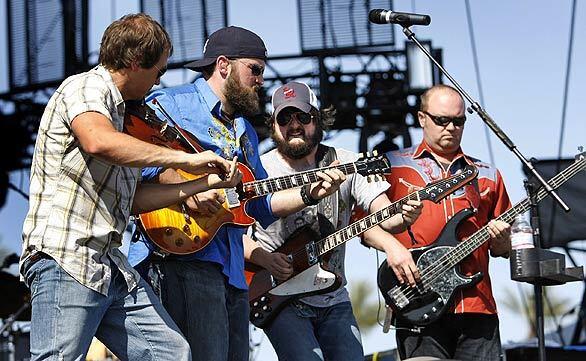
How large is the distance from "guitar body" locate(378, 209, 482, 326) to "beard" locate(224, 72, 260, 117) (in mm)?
1289

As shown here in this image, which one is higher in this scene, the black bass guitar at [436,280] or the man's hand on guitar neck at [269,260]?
the man's hand on guitar neck at [269,260]

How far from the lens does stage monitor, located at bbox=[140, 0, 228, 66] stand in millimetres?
11453

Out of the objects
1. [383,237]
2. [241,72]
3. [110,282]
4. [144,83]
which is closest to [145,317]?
[110,282]

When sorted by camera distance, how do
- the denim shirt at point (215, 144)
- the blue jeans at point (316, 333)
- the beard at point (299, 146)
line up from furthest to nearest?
the beard at point (299, 146) → the blue jeans at point (316, 333) → the denim shirt at point (215, 144)

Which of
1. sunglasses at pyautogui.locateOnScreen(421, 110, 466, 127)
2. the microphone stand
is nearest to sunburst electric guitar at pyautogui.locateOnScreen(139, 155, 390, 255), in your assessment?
sunglasses at pyautogui.locateOnScreen(421, 110, 466, 127)

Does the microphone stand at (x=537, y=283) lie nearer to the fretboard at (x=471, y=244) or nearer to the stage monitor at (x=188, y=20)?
the fretboard at (x=471, y=244)

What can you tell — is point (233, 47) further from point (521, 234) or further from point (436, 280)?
point (521, 234)

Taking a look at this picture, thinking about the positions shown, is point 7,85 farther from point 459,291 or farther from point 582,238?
point 459,291

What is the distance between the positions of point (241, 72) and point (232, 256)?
0.84 meters

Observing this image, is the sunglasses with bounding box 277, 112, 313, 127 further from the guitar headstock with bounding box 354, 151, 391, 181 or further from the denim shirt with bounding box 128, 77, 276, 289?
the denim shirt with bounding box 128, 77, 276, 289

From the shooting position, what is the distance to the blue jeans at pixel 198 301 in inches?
205

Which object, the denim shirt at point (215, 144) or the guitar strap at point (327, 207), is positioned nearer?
the denim shirt at point (215, 144)

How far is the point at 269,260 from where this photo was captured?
6129 millimetres

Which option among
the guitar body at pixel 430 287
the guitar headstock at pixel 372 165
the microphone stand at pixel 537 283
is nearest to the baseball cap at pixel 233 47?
the guitar headstock at pixel 372 165
